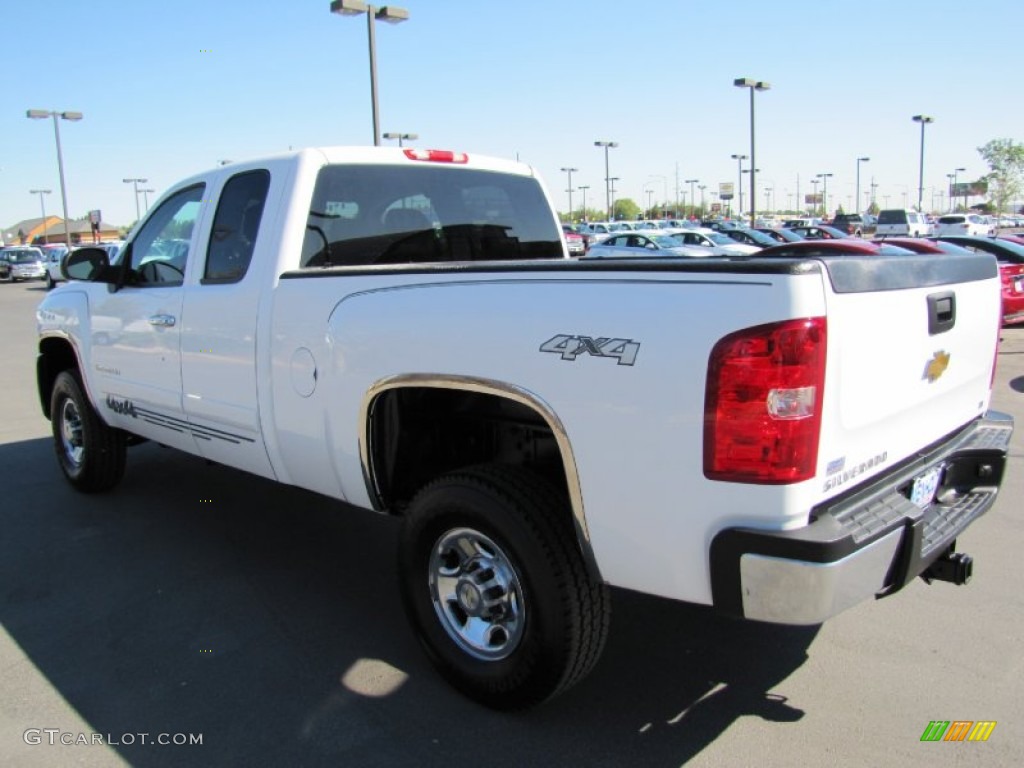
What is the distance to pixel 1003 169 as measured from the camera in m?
56.6

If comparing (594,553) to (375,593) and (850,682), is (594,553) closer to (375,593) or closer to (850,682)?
(850,682)

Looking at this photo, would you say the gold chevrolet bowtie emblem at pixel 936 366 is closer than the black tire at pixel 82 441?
Yes

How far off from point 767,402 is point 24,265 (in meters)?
46.9

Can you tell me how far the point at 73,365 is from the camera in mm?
5879

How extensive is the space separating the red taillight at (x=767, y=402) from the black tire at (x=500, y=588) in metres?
0.72

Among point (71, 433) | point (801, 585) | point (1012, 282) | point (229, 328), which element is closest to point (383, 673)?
point (229, 328)

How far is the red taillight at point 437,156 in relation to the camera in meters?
4.42

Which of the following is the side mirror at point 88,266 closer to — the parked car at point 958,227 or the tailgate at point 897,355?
the tailgate at point 897,355

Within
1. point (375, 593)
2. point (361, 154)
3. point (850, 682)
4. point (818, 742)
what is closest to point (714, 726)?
point (818, 742)

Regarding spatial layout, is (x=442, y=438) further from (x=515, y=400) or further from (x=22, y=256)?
(x=22, y=256)

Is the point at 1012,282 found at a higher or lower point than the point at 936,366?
lower

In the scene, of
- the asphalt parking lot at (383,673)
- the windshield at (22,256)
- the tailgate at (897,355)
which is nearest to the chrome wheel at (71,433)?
the asphalt parking lot at (383,673)

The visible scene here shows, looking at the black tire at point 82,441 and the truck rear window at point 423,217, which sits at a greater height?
the truck rear window at point 423,217

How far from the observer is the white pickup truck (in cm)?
222
